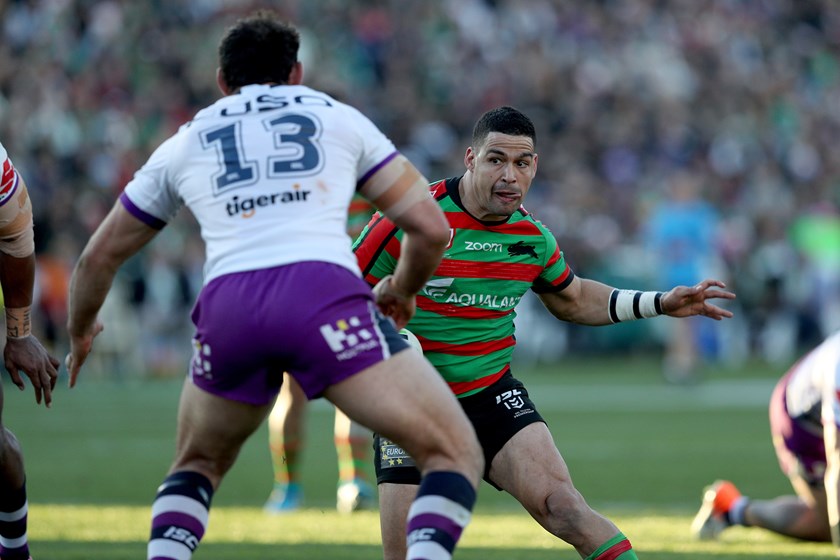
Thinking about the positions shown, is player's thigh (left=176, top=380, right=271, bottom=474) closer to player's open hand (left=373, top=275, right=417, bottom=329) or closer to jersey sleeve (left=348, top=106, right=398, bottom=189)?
player's open hand (left=373, top=275, right=417, bottom=329)

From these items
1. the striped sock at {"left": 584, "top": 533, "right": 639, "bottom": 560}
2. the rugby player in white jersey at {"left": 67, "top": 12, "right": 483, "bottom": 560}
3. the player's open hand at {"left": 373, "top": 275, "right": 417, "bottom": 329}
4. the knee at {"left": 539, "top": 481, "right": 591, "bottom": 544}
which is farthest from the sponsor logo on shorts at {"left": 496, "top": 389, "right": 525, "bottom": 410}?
the rugby player in white jersey at {"left": 67, "top": 12, "right": 483, "bottom": 560}

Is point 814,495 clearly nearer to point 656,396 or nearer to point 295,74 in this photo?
point 295,74

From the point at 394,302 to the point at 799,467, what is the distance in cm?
367

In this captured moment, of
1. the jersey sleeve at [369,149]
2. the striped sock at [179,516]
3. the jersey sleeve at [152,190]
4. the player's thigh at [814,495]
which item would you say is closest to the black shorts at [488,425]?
the striped sock at [179,516]

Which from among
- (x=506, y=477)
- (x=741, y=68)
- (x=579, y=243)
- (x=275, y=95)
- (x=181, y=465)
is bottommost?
(x=579, y=243)

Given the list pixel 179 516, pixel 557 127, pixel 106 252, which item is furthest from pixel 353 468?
pixel 557 127

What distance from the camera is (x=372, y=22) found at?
980 inches

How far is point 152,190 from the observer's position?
4688 millimetres

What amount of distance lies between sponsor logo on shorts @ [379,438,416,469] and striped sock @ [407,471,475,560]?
1164 millimetres

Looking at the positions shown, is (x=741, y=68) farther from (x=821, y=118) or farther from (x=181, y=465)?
(x=181, y=465)

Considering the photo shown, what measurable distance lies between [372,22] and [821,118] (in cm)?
949

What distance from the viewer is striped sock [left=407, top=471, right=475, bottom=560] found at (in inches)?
177

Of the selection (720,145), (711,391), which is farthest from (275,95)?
(720,145)

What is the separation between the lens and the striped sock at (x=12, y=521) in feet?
19.0
